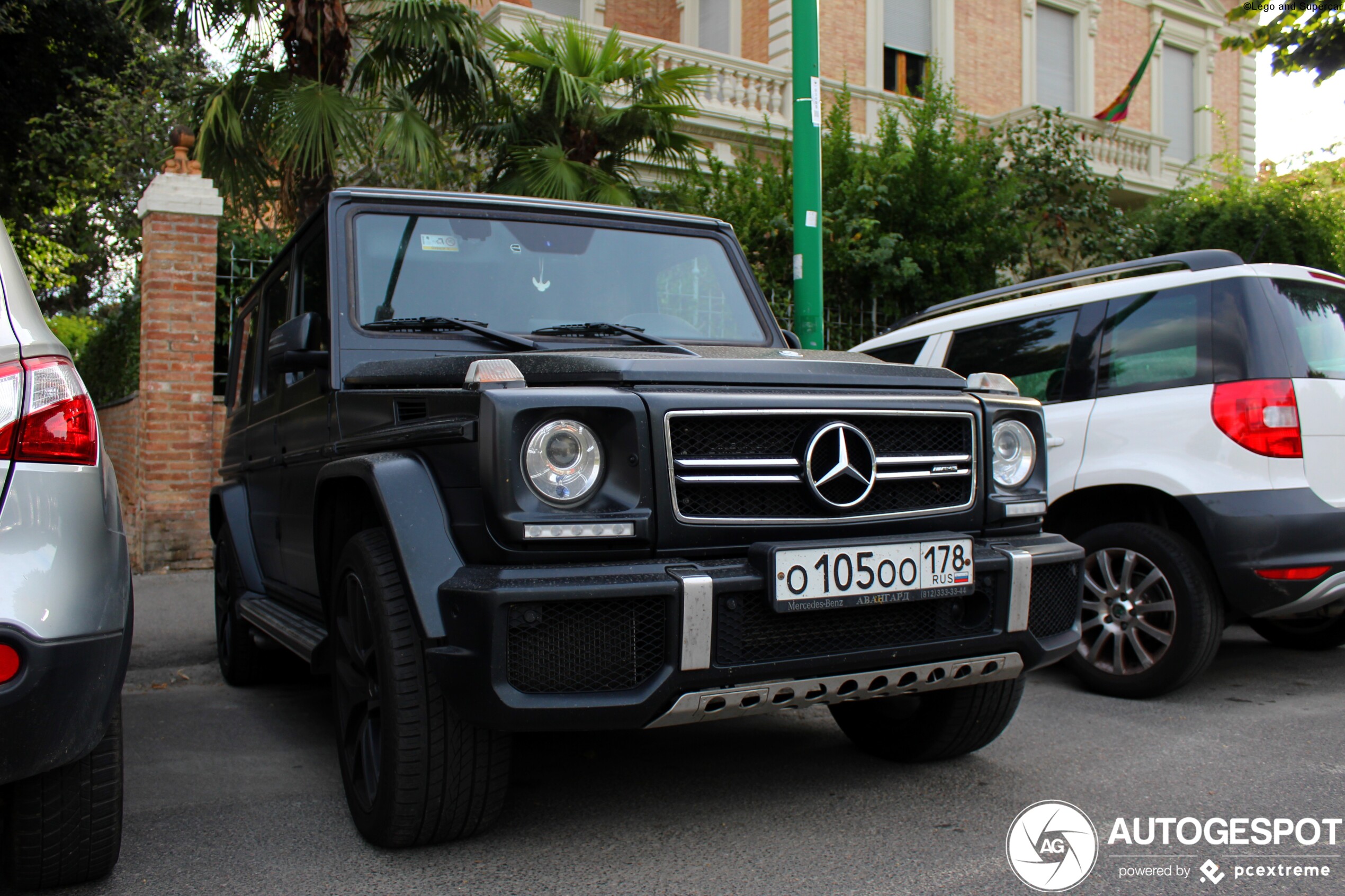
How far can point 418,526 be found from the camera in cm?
253

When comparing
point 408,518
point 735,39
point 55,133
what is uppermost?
point 735,39

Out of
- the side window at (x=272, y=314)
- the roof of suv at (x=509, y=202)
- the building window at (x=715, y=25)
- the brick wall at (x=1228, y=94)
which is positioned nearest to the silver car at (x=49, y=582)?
the roof of suv at (x=509, y=202)

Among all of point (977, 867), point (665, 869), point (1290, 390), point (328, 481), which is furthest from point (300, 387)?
point (1290, 390)

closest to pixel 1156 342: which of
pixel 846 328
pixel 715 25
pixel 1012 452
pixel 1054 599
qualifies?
pixel 1012 452

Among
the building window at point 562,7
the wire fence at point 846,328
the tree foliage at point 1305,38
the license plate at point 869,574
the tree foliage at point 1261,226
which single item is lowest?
the license plate at point 869,574

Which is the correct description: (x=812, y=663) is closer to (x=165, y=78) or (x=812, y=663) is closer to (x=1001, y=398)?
(x=1001, y=398)

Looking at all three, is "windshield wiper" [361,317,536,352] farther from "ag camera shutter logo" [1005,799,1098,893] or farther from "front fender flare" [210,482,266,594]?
"ag camera shutter logo" [1005,799,1098,893]

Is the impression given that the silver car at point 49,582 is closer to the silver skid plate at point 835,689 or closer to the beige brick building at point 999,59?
the silver skid plate at point 835,689

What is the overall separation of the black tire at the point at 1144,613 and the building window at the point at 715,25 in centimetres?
1423

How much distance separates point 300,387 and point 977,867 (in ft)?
8.92

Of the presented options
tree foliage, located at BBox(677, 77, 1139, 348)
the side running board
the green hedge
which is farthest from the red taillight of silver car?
the green hedge

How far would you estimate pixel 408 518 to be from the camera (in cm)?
254

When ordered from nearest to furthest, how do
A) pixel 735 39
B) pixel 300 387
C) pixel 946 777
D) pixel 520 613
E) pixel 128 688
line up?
pixel 520 613 → pixel 946 777 → pixel 300 387 → pixel 128 688 → pixel 735 39

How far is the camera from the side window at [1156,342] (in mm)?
4324
